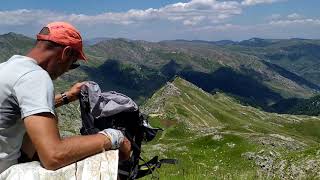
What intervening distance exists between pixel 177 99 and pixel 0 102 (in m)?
172

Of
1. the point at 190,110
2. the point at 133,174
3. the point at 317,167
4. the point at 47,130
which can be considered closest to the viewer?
the point at 47,130

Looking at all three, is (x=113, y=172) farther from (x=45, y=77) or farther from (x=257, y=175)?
(x=257, y=175)

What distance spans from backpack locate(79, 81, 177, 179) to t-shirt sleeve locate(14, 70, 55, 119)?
1.16 metres

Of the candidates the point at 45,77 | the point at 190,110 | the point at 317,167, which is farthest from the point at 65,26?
the point at 190,110

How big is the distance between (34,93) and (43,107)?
0.74 feet

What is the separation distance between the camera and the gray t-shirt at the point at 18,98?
5.84 metres

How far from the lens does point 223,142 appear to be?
3199 inches

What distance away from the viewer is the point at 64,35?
21.5ft

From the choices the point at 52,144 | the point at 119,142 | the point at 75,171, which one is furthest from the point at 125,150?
the point at 52,144

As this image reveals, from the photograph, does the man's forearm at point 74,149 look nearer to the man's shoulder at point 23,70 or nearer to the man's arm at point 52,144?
the man's arm at point 52,144

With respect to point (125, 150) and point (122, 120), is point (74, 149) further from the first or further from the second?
point (122, 120)

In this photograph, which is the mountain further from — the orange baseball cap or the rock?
the orange baseball cap

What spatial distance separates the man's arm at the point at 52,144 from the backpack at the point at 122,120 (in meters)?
0.80

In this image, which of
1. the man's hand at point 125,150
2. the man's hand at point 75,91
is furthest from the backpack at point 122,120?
the man's hand at point 75,91
